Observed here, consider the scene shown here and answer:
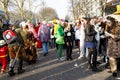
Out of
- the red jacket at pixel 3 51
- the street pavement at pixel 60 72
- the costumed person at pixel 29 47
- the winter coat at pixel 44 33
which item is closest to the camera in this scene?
the street pavement at pixel 60 72

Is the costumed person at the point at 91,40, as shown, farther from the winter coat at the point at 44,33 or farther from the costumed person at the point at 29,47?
the winter coat at the point at 44,33

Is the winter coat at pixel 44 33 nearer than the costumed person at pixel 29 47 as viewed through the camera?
No

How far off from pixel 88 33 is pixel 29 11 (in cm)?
5682

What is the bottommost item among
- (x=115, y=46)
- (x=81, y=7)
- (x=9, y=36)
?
(x=115, y=46)

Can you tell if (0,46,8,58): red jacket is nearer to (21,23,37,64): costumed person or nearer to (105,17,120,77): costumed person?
(21,23,37,64): costumed person

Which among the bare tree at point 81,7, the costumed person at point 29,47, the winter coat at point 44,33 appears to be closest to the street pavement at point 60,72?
the costumed person at point 29,47

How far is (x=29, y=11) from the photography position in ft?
221

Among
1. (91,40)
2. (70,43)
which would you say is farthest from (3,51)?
(70,43)

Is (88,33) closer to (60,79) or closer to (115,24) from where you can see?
(115,24)

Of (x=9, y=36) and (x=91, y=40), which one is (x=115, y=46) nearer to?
(x=91, y=40)

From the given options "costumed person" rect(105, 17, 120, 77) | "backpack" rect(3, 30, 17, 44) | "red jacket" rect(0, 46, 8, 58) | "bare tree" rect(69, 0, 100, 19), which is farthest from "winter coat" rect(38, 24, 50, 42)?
"bare tree" rect(69, 0, 100, 19)

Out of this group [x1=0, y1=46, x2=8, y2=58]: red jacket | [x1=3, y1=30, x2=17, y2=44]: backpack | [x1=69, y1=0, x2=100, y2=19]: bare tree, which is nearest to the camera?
[x1=3, y1=30, x2=17, y2=44]: backpack

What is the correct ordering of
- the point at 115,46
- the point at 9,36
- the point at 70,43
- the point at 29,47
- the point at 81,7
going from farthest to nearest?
the point at 81,7
the point at 70,43
the point at 29,47
the point at 9,36
the point at 115,46

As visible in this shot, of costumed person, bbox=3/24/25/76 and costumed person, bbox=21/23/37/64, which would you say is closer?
costumed person, bbox=3/24/25/76
